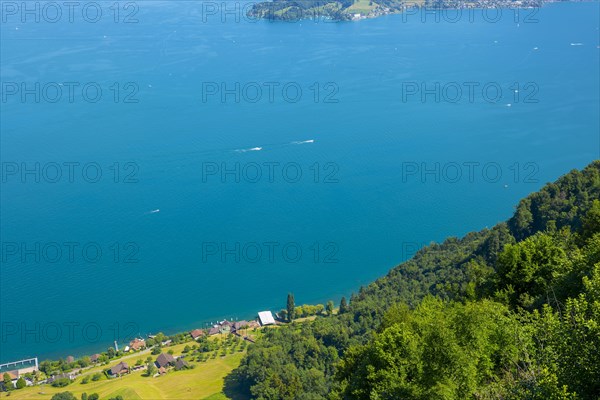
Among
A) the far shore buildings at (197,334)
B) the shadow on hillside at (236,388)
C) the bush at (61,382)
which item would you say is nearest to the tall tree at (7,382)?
the bush at (61,382)

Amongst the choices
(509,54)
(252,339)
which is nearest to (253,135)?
(252,339)

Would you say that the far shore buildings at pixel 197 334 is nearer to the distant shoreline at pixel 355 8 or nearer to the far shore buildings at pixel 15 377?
the far shore buildings at pixel 15 377

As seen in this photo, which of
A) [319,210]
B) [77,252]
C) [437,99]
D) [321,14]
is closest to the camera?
[77,252]

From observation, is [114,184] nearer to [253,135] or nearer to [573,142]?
[253,135]

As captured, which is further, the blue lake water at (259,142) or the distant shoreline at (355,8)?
the distant shoreline at (355,8)

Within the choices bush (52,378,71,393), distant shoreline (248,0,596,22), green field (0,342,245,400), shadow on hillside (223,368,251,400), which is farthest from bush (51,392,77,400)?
distant shoreline (248,0,596,22)

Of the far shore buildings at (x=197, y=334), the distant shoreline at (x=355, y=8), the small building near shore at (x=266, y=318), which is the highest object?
the distant shoreline at (x=355, y=8)
